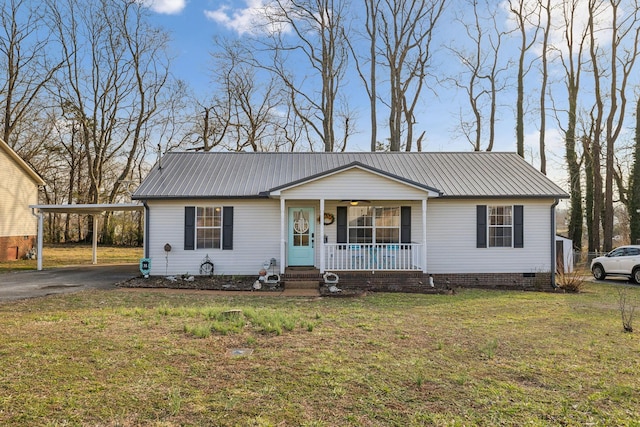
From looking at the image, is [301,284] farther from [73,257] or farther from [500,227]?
[73,257]

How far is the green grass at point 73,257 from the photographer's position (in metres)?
16.8

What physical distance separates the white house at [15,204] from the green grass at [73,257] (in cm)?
87

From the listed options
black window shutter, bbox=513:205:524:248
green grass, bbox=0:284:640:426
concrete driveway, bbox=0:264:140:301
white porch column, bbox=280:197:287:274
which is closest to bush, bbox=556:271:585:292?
black window shutter, bbox=513:205:524:248

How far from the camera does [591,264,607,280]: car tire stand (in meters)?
15.3

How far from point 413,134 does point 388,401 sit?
78.3ft

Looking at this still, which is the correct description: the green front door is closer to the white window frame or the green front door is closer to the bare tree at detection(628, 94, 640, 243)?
the white window frame

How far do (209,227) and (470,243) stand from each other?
827 cm

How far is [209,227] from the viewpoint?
12.5m

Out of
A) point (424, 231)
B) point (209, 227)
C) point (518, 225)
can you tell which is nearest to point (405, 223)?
point (424, 231)

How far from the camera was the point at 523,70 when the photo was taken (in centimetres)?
2386

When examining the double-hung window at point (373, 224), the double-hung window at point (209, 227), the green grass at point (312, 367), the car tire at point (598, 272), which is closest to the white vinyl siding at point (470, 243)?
the double-hung window at point (373, 224)

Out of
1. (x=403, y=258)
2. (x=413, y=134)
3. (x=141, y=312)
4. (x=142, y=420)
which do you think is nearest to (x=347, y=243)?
(x=403, y=258)

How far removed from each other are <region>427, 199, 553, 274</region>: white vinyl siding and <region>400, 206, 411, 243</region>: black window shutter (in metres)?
0.62

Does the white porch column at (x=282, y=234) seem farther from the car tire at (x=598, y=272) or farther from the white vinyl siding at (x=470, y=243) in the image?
the car tire at (x=598, y=272)
